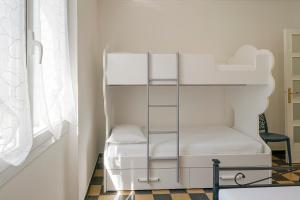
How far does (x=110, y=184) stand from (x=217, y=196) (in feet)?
4.63

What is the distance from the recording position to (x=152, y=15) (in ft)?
13.6

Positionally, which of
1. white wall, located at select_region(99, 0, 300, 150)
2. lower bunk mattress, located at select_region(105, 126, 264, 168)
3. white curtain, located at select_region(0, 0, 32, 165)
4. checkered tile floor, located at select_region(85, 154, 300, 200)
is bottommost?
checkered tile floor, located at select_region(85, 154, 300, 200)

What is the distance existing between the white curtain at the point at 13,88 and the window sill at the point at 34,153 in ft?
0.22

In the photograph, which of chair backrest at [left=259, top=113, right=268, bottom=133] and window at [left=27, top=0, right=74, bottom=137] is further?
chair backrest at [left=259, top=113, right=268, bottom=133]

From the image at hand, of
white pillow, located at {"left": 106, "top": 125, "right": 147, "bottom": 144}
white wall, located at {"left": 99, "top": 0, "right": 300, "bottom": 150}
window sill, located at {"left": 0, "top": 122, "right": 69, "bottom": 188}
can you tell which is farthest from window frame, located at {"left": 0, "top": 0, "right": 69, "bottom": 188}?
white wall, located at {"left": 99, "top": 0, "right": 300, "bottom": 150}

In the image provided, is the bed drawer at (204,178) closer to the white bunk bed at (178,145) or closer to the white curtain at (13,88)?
the white bunk bed at (178,145)

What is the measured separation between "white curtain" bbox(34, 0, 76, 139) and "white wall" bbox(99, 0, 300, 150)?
6.78 feet

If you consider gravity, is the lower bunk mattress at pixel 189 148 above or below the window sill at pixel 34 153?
below

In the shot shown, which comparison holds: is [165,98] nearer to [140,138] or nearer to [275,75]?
[140,138]

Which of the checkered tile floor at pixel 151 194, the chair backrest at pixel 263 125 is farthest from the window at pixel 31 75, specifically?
the chair backrest at pixel 263 125

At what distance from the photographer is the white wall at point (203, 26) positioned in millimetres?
4105

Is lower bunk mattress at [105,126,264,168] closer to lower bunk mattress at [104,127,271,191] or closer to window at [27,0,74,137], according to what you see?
lower bunk mattress at [104,127,271,191]

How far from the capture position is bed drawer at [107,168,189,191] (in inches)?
114

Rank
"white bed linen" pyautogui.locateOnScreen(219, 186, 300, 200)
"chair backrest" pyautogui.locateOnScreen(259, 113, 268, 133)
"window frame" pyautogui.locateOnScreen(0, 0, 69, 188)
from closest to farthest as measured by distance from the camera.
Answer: "window frame" pyautogui.locateOnScreen(0, 0, 69, 188)
"white bed linen" pyautogui.locateOnScreen(219, 186, 300, 200)
"chair backrest" pyautogui.locateOnScreen(259, 113, 268, 133)
